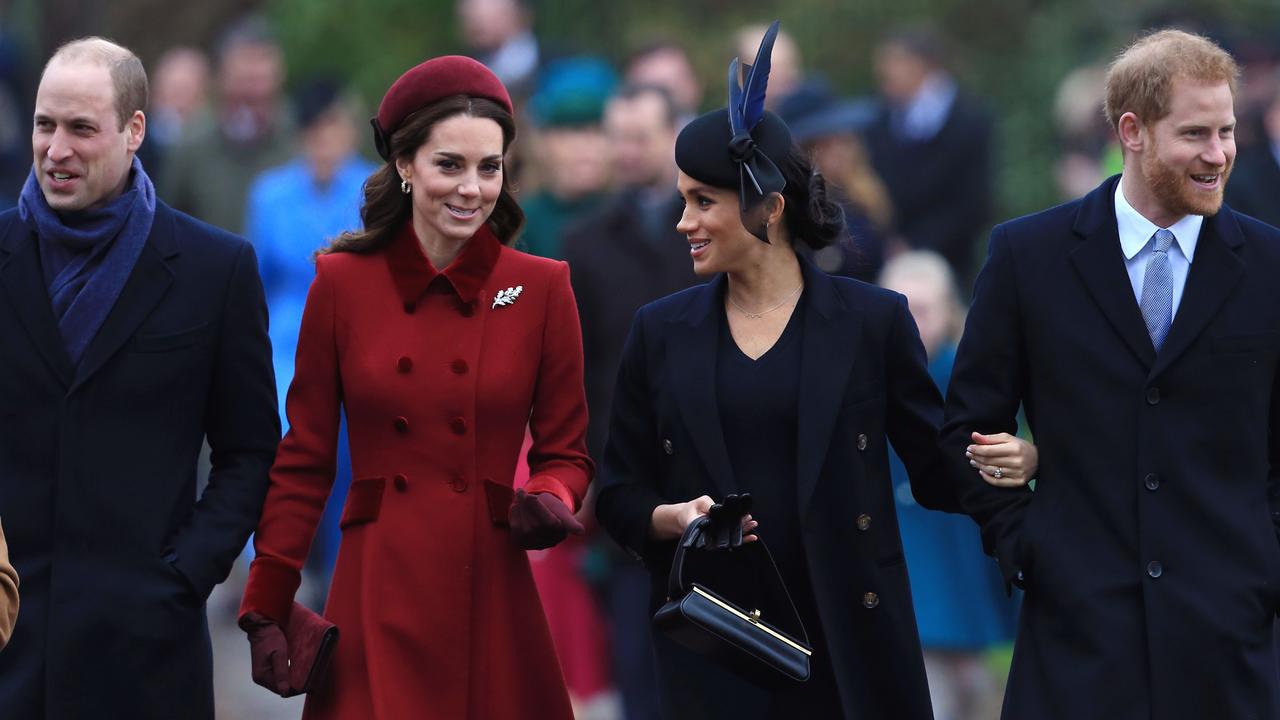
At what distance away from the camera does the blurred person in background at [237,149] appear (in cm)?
1309

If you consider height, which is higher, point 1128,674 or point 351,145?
point 351,145

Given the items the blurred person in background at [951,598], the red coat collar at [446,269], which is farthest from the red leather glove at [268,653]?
the blurred person in background at [951,598]

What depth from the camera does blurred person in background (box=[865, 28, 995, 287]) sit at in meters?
13.9

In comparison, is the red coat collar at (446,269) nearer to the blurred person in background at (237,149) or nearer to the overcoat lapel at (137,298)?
the overcoat lapel at (137,298)

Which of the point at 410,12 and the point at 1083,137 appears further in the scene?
the point at 410,12

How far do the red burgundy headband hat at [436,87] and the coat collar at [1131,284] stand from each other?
1559 mm

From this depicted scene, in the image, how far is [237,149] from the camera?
13.3 meters

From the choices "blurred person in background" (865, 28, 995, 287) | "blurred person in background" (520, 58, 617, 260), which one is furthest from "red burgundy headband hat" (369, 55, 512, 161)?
"blurred person in background" (865, 28, 995, 287)

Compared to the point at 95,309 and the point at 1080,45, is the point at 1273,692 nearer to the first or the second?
the point at 95,309

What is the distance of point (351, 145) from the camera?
12.1 meters

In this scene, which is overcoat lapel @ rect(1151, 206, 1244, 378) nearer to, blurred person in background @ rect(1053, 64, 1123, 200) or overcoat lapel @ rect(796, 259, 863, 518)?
overcoat lapel @ rect(796, 259, 863, 518)

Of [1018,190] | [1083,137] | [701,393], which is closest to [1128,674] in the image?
[701,393]

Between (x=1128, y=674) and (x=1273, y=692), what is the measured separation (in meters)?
0.37

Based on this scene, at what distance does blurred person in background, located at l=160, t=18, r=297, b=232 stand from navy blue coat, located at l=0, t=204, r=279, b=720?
261 inches
